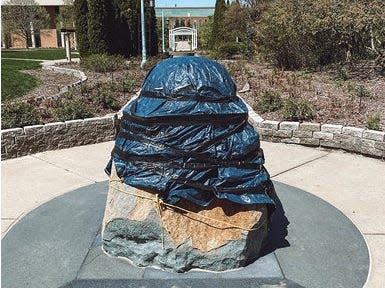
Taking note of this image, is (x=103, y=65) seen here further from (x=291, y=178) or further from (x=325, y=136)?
(x=291, y=178)

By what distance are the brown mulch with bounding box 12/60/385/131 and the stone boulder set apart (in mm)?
4912

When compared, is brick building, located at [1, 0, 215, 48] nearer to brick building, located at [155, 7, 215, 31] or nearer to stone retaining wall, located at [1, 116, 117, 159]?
brick building, located at [155, 7, 215, 31]

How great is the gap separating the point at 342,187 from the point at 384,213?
2.90 ft

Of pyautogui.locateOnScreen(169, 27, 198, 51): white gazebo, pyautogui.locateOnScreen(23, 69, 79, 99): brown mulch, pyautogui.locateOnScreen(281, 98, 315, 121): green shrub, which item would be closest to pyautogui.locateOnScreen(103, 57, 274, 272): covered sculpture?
pyautogui.locateOnScreen(281, 98, 315, 121): green shrub

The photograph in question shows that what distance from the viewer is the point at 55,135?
7406mm

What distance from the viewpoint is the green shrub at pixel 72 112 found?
783cm

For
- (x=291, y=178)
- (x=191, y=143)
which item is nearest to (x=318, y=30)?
(x=291, y=178)

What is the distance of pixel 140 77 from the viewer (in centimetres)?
1338

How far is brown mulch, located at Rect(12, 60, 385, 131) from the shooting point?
8.30 meters

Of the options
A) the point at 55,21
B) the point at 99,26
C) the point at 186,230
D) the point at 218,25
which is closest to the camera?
the point at 186,230

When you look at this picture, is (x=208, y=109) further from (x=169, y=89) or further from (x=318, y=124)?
(x=318, y=124)

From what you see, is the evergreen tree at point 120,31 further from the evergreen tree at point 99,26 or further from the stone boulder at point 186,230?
the stone boulder at point 186,230

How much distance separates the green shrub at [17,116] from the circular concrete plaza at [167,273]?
2819 mm

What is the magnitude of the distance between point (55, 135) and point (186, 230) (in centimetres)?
464
